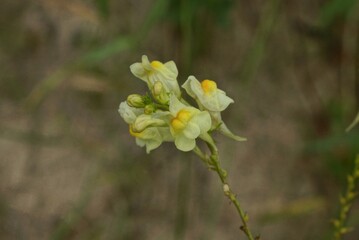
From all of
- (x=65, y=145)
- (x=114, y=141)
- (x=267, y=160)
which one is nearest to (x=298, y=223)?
(x=267, y=160)

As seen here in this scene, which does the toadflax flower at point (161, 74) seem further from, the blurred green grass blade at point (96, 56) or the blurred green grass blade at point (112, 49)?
the blurred green grass blade at point (112, 49)

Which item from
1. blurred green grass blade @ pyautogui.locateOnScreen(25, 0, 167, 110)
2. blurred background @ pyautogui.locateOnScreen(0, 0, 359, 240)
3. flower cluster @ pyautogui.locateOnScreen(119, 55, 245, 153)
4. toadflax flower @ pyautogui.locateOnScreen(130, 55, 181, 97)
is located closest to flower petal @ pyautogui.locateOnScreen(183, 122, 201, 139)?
flower cluster @ pyautogui.locateOnScreen(119, 55, 245, 153)

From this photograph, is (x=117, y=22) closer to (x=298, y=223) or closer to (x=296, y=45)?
(x=296, y=45)

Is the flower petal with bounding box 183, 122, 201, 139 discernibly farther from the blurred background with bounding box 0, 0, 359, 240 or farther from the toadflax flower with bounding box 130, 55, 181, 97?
the blurred background with bounding box 0, 0, 359, 240

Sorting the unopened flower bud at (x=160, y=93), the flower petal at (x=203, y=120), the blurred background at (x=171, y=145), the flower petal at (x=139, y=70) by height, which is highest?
the blurred background at (x=171, y=145)

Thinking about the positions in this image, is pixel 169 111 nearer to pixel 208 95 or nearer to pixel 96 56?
pixel 208 95

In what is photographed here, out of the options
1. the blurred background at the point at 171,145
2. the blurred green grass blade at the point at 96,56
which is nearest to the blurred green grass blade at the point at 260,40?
the blurred background at the point at 171,145
